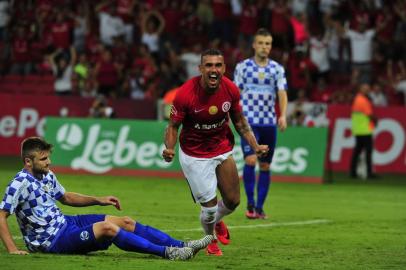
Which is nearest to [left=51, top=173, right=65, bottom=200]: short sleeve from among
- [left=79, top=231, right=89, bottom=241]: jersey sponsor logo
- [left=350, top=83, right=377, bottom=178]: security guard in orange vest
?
[left=79, top=231, right=89, bottom=241]: jersey sponsor logo

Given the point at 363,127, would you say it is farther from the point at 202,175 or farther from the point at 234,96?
the point at 202,175

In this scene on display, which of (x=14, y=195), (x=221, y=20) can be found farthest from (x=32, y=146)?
(x=221, y=20)

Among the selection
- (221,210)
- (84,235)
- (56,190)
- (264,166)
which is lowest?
(264,166)

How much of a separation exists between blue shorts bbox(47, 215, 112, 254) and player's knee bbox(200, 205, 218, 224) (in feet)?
4.25

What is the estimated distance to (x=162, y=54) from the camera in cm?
3048

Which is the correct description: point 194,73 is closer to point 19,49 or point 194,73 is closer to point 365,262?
point 19,49

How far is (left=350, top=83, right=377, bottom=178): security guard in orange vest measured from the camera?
24609 mm

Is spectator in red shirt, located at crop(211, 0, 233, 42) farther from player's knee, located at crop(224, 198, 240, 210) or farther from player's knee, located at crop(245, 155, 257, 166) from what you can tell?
player's knee, located at crop(224, 198, 240, 210)

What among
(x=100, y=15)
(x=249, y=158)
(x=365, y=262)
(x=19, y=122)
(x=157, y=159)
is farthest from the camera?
(x=100, y=15)

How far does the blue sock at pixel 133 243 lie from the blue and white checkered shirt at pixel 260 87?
5.77 m

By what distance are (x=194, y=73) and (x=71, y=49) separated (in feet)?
11.7

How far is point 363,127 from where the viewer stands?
2464 centimetres

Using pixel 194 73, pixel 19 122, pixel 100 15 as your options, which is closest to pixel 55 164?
pixel 19 122

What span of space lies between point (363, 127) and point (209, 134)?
44.0ft
